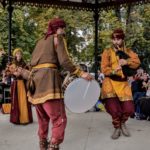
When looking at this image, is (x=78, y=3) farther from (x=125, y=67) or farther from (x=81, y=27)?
(x=81, y=27)

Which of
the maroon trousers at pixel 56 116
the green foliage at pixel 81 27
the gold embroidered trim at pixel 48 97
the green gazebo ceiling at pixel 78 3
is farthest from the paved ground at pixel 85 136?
the green foliage at pixel 81 27

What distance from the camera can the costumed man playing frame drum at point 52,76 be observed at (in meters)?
5.44

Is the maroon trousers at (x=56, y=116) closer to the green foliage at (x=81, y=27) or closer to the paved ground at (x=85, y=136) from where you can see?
the paved ground at (x=85, y=136)

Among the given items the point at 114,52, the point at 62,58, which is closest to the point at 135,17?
the point at 114,52

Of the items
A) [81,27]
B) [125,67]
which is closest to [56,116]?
[125,67]

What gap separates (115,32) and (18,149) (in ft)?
7.45

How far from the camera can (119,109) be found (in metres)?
6.96

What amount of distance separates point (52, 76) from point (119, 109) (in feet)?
5.86

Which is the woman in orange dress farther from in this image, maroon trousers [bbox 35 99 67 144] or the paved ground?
maroon trousers [bbox 35 99 67 144]

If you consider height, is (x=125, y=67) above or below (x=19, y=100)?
above

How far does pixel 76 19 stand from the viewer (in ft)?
77.5

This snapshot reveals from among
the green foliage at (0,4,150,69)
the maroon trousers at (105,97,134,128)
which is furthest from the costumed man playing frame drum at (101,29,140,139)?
the green foliage at (0,4,150,69)

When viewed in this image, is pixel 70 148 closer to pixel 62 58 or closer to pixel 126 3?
pixel 62 58

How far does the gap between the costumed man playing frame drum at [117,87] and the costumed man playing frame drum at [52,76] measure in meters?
1.30
